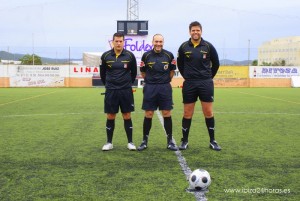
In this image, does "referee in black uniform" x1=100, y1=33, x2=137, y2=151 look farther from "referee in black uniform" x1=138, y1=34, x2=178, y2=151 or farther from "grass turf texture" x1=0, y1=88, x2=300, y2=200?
"grass turf texture" x1=0, y1=88, x2=300, y2=200

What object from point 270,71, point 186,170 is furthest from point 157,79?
point 270,71

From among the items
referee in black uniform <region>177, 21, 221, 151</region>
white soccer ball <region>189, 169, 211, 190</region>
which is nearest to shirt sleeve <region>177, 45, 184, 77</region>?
referee in black uniform <region>177, 21, 221, 151</region>

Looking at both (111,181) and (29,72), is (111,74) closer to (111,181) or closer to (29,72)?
(111,181)

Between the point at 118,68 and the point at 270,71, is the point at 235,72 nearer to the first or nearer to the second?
the point at 270,71

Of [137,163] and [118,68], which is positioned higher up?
[118,68]

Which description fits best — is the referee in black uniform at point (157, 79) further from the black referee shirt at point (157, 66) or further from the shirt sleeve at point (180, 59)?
the shirt sleeve at point (180, 59)

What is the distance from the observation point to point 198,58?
616cm

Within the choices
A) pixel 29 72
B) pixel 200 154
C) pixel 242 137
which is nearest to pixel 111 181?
pixel 200 154

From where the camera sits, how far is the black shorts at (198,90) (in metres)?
6.22

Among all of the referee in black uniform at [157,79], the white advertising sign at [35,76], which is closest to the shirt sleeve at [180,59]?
the referee in black uniform at [157,79]

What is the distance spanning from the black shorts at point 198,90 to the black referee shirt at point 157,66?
34 cm

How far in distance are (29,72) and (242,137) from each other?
26.3 meters

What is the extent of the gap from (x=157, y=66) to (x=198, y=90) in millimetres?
749

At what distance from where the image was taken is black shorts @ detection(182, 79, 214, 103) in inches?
245
